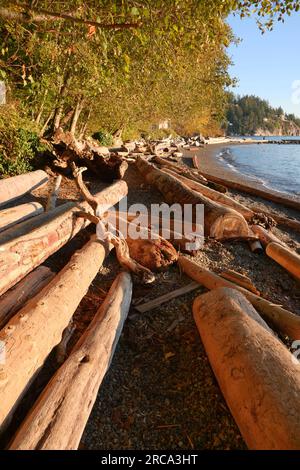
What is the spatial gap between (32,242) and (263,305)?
3.13m

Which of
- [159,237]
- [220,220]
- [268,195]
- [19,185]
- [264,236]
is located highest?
[19,185]

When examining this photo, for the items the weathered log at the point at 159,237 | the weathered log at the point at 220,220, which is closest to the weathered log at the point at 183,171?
the weathered log at the point at 220,220

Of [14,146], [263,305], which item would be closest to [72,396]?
[263,305]

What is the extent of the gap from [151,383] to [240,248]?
4244 mm

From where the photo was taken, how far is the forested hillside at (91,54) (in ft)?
18.2

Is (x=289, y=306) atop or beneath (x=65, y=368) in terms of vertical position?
beneath

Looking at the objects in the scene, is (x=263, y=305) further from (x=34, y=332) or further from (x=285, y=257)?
(x=34, y=332)

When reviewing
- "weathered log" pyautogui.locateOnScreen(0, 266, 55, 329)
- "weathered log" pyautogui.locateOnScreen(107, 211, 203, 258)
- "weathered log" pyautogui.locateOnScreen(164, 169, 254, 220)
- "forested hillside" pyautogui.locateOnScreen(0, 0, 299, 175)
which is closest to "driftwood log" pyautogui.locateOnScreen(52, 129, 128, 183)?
"forested hillside" pyautogui.locateOnScreen(0, 0, 299, 175)

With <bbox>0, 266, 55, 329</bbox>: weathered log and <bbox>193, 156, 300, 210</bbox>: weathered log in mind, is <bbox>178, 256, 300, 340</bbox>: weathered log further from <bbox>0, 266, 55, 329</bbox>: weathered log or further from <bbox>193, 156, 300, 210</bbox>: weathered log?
<bbox>193, 156, 300, 210</bbox>: weathered log

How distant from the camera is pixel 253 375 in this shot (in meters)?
2.51

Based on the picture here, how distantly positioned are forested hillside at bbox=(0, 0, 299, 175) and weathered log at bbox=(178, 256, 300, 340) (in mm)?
3333

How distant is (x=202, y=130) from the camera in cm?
7412
